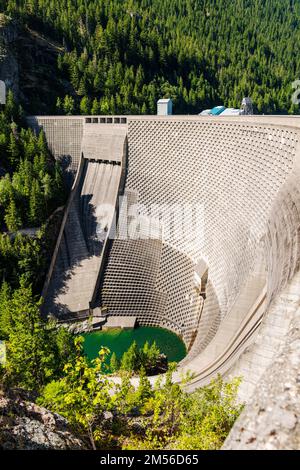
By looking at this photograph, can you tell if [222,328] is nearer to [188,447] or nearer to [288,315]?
[288,315]

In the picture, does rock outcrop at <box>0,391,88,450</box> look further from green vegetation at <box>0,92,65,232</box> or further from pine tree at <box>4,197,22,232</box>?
green vegetation at <box>0,92,65,232</box>

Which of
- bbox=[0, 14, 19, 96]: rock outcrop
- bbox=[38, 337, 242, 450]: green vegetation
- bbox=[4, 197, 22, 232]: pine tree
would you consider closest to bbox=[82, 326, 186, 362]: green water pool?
bbox=[4, 197, 22, 232]: pine tree

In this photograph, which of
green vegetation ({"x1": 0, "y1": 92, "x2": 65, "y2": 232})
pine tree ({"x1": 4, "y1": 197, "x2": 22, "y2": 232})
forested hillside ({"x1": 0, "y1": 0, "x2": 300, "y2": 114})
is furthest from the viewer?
forested hillside ({"x1": 0, "y1": 0, "x2": 300, "y2": 114})

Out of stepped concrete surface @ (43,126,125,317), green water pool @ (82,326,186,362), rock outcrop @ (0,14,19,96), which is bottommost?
green water pool @ (82,326,186,362)

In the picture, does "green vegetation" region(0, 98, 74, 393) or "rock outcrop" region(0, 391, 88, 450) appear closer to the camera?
"rock outcrop" region(0, 391, 88, 450)

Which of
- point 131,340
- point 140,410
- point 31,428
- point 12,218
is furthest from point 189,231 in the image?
point 31,428

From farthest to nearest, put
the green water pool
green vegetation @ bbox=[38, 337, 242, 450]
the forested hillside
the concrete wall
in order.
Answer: the forested hillside → the green water pool → the concrete wall → green vegetation @ bbox=[38, 337, 242, 450]
